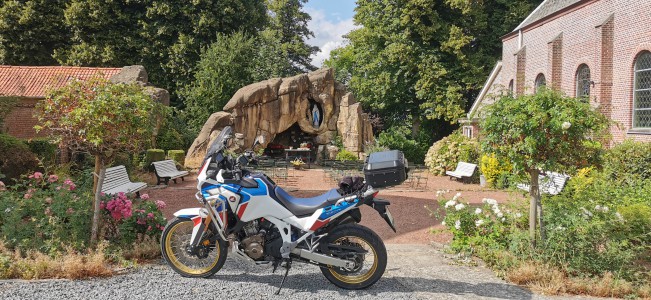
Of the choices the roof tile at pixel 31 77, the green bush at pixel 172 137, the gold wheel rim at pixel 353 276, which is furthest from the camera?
the green bush at pixel 172 137

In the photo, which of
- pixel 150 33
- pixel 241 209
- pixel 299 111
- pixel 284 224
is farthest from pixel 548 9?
pixel 241 209

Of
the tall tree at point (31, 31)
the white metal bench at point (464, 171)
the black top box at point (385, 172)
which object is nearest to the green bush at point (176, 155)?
the white metal bench at point (464, 171)

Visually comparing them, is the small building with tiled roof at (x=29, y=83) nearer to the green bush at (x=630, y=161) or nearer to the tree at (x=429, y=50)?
the tree at (x=429, y=50)

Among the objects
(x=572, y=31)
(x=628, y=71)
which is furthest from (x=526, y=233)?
(x=572, y=31)

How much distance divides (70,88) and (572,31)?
19.1 m

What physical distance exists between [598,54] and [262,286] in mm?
16166

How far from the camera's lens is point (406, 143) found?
1076 inches

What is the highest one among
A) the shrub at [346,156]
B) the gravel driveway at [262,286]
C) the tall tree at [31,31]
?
the tall tree at [31,31]

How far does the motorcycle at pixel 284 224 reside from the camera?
447 cm

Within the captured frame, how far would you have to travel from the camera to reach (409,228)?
28.0 ft

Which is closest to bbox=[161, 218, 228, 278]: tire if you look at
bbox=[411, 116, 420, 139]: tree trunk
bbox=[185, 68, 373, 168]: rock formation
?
bbox=[185, 68, 373, 168]: rock formation

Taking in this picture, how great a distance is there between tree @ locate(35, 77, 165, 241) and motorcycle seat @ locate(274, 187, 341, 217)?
203cm

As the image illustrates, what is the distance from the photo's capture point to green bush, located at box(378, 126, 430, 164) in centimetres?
2638

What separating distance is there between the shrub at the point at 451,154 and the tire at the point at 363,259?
13317 mm
